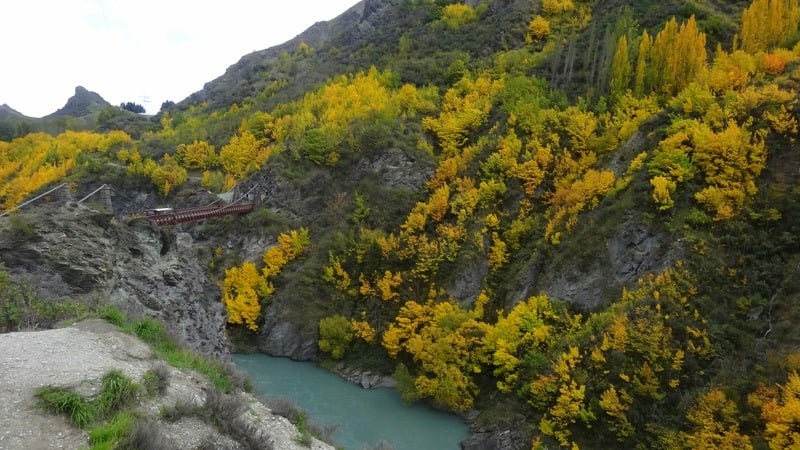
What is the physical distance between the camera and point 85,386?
29.3 feet

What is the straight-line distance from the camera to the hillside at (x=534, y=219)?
78.6 feet

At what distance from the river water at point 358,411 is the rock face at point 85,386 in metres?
12.6

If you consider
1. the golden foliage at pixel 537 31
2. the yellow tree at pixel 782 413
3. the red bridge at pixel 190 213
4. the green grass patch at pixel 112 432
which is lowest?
the yellow tree at pixel 782 413

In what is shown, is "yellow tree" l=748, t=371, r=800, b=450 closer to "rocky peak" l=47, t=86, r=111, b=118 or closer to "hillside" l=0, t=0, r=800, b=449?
"hillside" l=0, t=0, r=800, b=449

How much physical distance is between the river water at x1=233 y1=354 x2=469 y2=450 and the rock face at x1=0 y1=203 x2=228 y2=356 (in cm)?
398

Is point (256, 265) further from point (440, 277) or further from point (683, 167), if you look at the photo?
point (683, 167)

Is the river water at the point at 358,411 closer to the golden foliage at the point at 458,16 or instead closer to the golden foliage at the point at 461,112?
the golden foliage at the point at 461,112

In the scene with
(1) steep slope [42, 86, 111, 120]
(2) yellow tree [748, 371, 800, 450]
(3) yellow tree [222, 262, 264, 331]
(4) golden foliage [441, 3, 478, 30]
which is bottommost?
(2) yellow tree [748, 371, 800, 450]

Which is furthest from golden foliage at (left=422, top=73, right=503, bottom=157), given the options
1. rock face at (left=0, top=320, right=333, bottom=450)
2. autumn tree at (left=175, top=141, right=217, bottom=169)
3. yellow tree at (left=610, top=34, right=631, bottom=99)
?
rock face at (left=0, top=320, right=333, bottom=450)

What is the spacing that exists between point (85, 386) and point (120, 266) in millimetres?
12643

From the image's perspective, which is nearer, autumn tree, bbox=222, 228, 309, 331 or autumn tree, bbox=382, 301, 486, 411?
autumn tree, bbox=382, 301, 486, 411

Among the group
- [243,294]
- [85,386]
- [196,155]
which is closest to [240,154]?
[196,155]

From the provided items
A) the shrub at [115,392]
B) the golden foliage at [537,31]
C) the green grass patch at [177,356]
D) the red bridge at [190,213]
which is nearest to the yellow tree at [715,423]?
the green grass patch at [177,356]

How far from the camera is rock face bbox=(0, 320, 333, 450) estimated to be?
7711 mm
